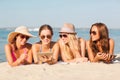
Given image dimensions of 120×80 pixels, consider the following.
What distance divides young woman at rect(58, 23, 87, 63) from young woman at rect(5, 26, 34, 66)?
72 cm

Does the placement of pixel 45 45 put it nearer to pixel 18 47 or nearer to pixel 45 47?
pixel 45 47

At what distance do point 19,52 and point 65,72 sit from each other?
143 centimetres

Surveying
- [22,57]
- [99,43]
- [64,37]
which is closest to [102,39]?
[99,43]

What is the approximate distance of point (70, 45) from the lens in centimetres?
682

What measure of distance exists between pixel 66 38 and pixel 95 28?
0.68 meters

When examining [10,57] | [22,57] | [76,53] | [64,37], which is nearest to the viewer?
[22,57]

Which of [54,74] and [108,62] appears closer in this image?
[54,74]

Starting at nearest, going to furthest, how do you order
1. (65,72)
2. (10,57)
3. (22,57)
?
(65,72) → (22,57) → (10,57)

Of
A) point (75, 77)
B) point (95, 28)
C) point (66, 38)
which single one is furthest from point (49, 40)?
point (75, 77)

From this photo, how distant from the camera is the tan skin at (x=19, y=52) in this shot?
645cm

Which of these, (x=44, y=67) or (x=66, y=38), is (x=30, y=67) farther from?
(x=66, y=38)

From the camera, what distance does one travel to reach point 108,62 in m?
6.50

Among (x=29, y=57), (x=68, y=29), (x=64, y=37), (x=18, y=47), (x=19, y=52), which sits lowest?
(x=29, y=57)

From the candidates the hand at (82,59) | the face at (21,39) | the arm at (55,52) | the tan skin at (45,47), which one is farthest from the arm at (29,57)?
the hand at (82,59)
